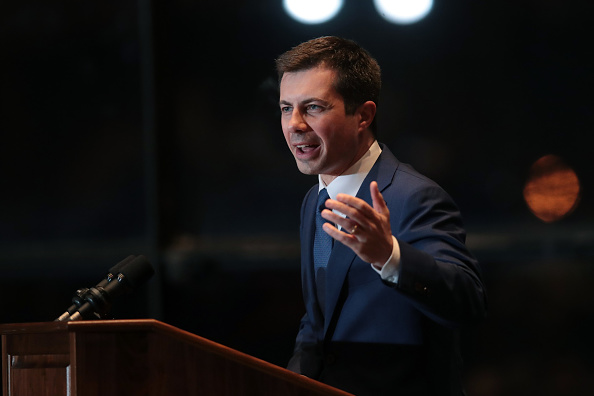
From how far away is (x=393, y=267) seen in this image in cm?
133

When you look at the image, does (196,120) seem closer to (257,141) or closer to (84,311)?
(257,141)

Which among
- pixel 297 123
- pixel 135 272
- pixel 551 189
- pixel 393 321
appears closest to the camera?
pixel 135 272

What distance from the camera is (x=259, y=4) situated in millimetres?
3023

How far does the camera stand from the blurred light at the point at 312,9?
2.87 m

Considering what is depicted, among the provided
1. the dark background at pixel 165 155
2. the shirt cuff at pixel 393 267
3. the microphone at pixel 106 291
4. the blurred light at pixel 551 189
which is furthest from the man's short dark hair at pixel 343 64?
the blurred light at pixel 551 189

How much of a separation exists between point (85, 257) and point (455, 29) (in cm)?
182

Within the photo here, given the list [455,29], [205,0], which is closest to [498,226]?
[455,29]

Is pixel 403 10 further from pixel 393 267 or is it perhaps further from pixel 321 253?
pixel 393 267

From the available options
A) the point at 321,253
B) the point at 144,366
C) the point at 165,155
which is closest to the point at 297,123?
the point at 321,253

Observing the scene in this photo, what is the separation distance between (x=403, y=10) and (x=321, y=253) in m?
1.37

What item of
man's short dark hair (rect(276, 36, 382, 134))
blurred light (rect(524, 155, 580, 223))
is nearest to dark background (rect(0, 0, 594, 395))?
blurred light (rect(524, 155, 580, 223))

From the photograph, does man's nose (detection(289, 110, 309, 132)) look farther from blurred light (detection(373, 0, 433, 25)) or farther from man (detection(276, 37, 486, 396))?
blurred light (detection(373, 0, 433, 25))

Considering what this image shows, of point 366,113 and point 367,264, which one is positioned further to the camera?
point 366,113

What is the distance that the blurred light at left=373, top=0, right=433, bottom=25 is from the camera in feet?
9.12
